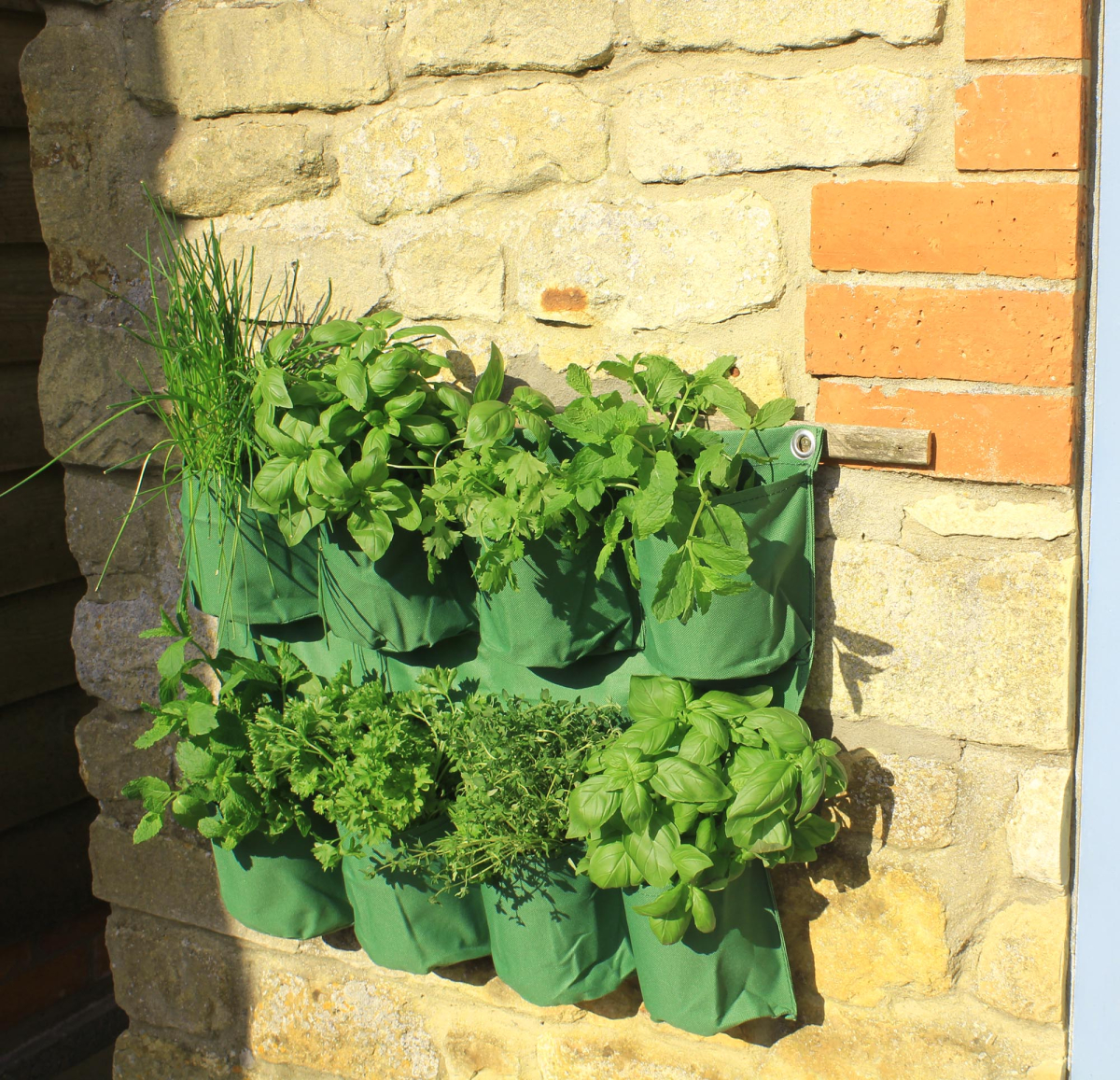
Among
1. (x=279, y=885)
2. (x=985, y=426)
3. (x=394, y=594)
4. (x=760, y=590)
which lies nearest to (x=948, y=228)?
(x=985, y=426)

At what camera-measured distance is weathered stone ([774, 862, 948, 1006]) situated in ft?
3.99

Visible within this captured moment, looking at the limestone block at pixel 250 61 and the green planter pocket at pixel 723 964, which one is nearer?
the green planter pocket at pixel 723 964

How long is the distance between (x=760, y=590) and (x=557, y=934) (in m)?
0.49

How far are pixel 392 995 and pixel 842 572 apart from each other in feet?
3.08

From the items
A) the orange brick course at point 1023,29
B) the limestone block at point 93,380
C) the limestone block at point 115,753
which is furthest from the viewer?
the limestone block at point 115,753

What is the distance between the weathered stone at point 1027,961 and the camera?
116cm

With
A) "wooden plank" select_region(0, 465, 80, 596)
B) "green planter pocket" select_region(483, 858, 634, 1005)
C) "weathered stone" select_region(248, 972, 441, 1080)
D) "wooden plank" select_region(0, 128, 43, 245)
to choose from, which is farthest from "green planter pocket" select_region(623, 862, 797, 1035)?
"wooden plank" select_region(0, 128, 43, 245)

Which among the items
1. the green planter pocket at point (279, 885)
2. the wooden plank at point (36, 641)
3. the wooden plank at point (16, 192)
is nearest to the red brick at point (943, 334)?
the green planter pocket at point (279, 885)

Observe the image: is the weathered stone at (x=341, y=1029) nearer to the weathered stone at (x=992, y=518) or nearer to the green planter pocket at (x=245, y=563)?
the green planter pocket at (x=245, y=563)

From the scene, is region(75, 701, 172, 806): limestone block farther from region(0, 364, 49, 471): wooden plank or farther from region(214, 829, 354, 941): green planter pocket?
region(0, 364, 49, 471): wooden plank

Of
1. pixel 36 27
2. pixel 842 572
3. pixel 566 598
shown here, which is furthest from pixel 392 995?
pixel 36 27

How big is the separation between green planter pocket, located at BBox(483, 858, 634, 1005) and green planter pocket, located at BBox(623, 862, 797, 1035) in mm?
40

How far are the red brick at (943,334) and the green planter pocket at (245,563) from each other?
0.69 m

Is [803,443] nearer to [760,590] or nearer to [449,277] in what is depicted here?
[760,590]
